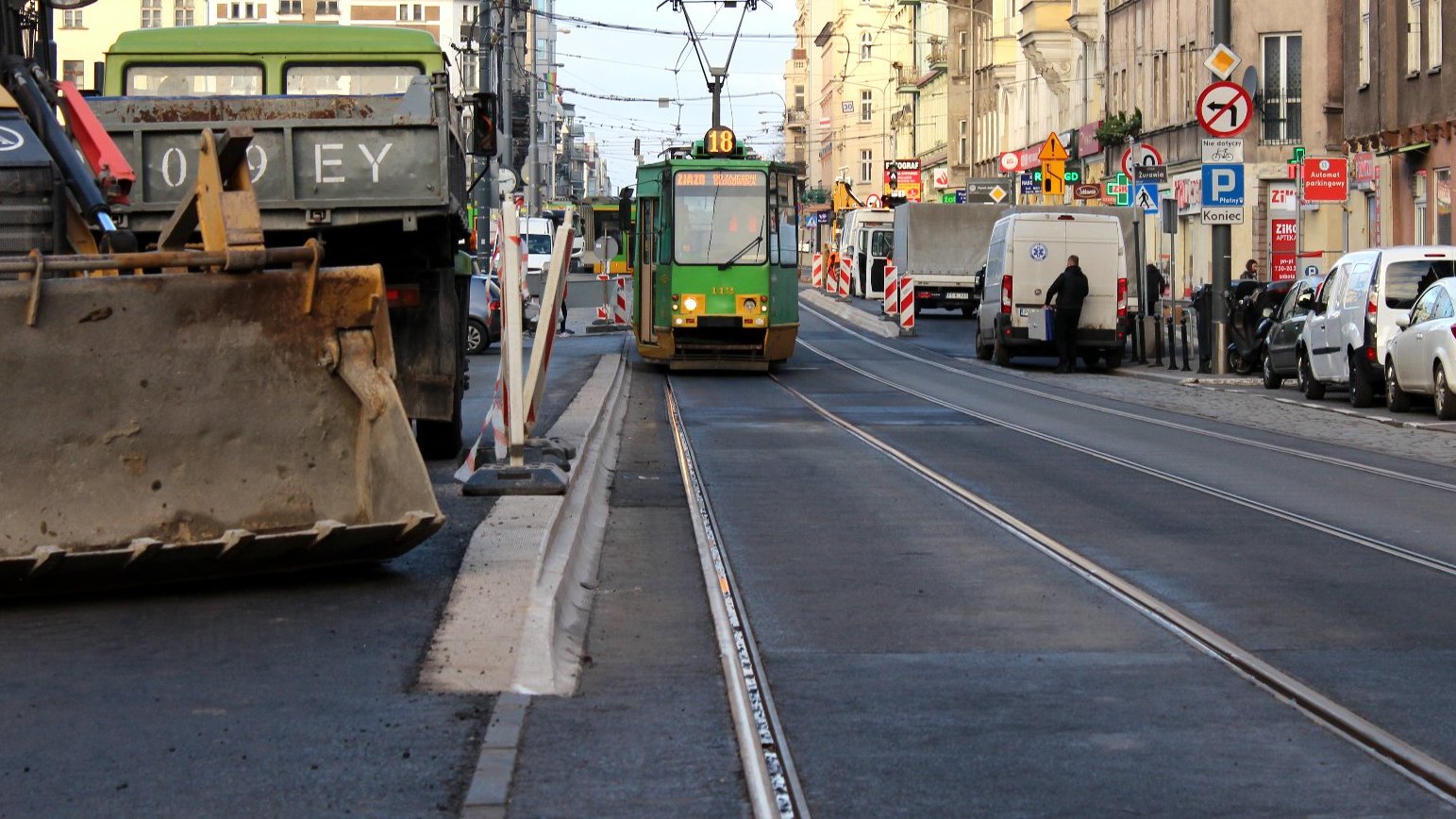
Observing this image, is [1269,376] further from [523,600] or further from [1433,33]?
[523,600]

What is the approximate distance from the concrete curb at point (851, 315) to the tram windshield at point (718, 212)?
14874 millimetres

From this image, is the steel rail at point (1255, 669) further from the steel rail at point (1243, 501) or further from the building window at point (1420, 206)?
the building window at point (1420, 206)

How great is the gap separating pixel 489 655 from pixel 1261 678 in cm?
267

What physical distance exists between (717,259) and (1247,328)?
789 cm

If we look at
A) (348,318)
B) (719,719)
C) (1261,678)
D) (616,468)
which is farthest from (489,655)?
(616,468)

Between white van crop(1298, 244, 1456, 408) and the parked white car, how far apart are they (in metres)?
0.26

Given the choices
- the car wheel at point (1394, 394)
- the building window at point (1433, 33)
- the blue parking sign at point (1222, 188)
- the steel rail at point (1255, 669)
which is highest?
the building window at point (1433, 33)

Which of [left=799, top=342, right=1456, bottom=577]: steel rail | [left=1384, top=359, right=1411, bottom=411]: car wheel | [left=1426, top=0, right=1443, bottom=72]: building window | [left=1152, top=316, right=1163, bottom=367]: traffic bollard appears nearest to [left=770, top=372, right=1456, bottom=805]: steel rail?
[left=799, top=342, right=1456, bottom=577]: steel rail

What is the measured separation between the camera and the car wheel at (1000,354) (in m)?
32.2

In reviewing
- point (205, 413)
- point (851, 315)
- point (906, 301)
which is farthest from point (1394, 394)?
point (851, 315)

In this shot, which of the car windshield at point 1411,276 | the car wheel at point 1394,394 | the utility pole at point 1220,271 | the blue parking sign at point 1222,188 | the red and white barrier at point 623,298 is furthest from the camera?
the red and white barrier at point 623,298

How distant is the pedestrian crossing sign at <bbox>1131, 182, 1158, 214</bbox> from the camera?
109 feet

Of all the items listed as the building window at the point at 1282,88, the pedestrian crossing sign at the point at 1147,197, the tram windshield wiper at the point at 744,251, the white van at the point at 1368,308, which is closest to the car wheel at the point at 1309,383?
the white van at the point at 1368,308

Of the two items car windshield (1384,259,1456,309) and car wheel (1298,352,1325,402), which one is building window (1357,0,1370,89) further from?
car windshield (1384,259,1456,309)
